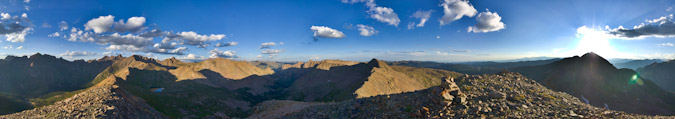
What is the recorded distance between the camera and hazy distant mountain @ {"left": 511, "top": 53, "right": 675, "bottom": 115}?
86.3m

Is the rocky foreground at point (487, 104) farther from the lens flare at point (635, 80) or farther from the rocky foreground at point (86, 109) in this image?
the lens flare at point (635, 80)

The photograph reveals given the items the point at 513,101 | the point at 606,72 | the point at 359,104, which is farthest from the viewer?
the point at 606,72

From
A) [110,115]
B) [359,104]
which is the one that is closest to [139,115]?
[110,115]

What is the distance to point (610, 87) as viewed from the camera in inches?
3851

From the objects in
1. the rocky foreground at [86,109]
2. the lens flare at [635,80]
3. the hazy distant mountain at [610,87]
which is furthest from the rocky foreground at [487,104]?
the lens flare at [635,80]

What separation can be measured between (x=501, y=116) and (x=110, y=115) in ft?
210

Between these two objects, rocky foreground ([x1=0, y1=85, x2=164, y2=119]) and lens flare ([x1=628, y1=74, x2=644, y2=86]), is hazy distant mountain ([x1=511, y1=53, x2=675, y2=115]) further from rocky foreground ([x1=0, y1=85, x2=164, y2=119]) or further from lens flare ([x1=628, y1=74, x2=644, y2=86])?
rocky foreground ([x1=0, y1=85, x2=164, y2=119])

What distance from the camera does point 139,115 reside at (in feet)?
219

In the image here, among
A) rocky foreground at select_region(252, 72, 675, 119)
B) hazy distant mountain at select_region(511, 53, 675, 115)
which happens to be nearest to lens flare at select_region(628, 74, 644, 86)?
hazy distant mountain at select_region(511, 53, 675, 115)

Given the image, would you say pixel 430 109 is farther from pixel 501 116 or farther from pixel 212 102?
pixel 212 102

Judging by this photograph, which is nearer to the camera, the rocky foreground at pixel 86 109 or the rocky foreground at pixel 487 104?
the rocky foreground at pixel 487 104

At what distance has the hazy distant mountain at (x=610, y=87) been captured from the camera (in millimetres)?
86325

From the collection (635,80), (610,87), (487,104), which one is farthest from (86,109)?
(635,80)

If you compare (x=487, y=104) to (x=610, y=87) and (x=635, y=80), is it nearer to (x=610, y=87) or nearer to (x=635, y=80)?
(x=610, y=87)
